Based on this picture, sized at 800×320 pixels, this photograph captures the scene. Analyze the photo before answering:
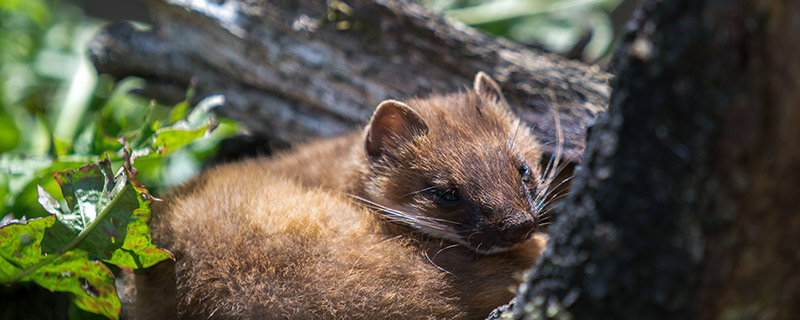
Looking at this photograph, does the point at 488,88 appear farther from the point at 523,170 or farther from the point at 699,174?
the point at 699,174

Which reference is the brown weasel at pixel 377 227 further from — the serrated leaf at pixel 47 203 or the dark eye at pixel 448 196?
the serrated leaf at pixel 47 203

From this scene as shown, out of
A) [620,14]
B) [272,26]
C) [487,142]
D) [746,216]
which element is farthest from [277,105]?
[620,14]

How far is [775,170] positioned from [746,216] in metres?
0.10

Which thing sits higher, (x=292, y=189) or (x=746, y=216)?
(x=746, y=216)

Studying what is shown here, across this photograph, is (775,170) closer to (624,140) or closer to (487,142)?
(624,140)

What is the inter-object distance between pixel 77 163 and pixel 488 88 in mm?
2042

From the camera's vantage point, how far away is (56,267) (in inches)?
84.1

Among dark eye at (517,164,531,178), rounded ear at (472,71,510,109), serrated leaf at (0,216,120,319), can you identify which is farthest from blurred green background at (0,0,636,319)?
dark eye at (517,164,531,178)

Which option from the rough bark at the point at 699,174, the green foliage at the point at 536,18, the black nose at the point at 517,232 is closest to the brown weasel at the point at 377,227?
the black nose at the point at 517,232

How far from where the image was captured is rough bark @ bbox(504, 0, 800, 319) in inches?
42.4

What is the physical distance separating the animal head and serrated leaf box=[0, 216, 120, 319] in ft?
3.63

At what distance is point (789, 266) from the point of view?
3.92ft

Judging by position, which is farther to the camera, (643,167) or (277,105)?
(277,105)

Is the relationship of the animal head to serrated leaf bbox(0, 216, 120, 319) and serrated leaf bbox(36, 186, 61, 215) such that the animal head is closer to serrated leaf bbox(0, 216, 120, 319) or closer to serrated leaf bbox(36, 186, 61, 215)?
serrated leaf bbox(0, 216, 120, 319)
